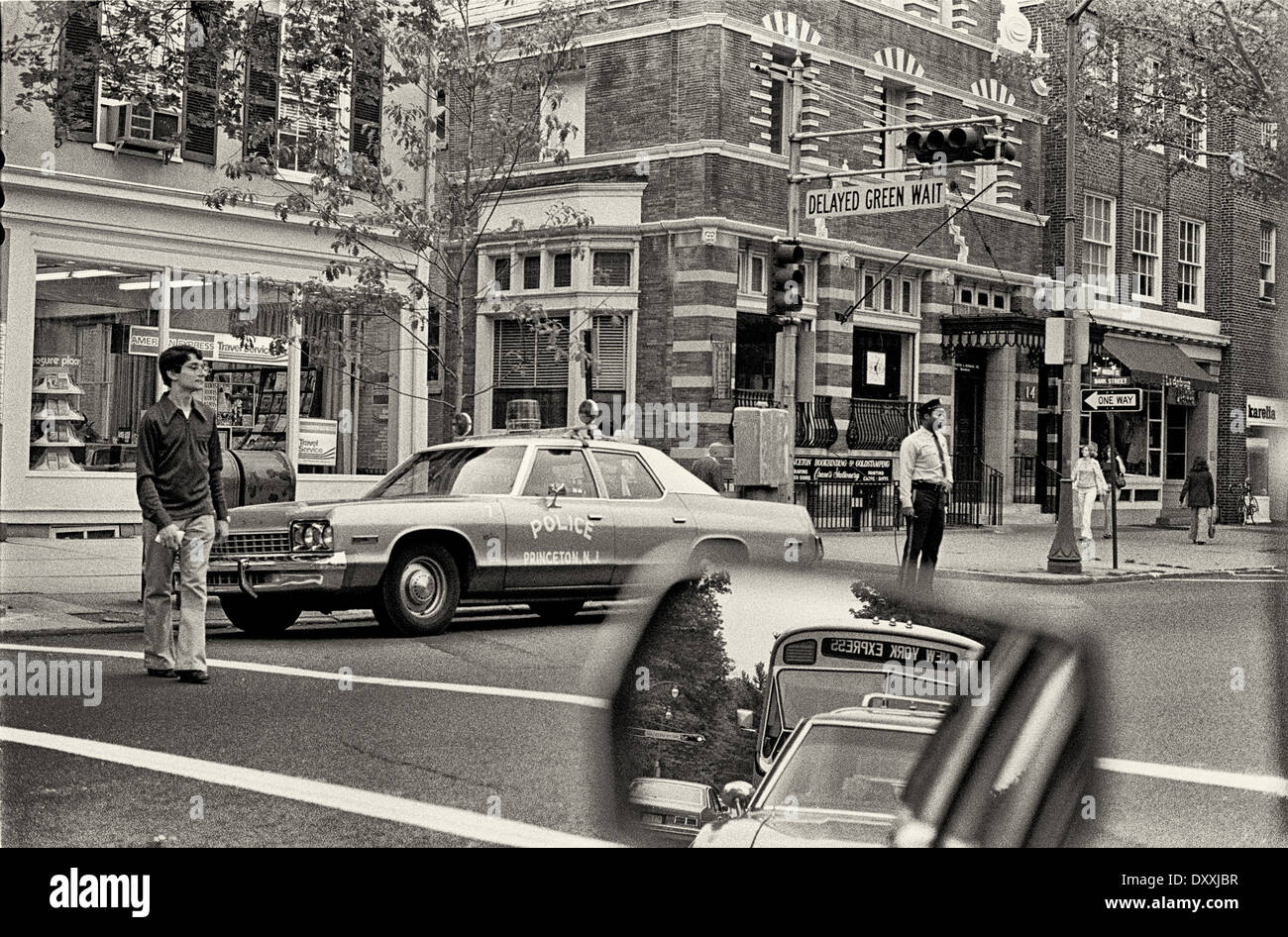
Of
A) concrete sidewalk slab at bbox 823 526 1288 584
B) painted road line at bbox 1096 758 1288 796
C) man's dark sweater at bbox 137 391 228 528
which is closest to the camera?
concrete sidewalk slab at bbox 823 526 1288 584

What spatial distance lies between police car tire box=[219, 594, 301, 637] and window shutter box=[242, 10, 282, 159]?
4.75 meters

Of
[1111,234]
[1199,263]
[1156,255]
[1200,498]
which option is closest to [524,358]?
[1111,234]

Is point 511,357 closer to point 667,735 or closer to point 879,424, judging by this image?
point 879,424

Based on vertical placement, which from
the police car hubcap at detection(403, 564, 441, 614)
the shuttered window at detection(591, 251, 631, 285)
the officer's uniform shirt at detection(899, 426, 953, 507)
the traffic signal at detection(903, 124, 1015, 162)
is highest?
the traffic signal at detection(903, 124, 1015, 162)

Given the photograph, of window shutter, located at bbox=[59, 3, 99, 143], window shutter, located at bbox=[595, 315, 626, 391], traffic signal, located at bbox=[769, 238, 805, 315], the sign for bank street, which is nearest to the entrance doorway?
traffic signal, located at bbox=[769, 238, 805, 315]

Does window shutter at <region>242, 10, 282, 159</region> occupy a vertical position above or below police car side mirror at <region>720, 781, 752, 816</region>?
above

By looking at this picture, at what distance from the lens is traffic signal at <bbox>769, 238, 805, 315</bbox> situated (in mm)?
17062

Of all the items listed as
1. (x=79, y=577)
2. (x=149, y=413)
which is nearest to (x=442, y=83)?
(x=79, y=577)

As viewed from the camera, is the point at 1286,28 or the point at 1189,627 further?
the point at 1189,627

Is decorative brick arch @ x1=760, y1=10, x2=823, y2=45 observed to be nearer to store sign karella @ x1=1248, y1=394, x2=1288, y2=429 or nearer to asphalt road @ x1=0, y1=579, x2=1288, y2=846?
asphalt road @ x1=0, y1=579, x2=1288, y2=846

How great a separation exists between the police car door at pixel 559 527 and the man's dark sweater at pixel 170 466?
3417 mm

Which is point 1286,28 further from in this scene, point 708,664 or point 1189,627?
point 1189,627

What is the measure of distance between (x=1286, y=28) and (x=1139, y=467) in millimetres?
4715

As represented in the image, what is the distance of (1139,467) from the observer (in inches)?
270
